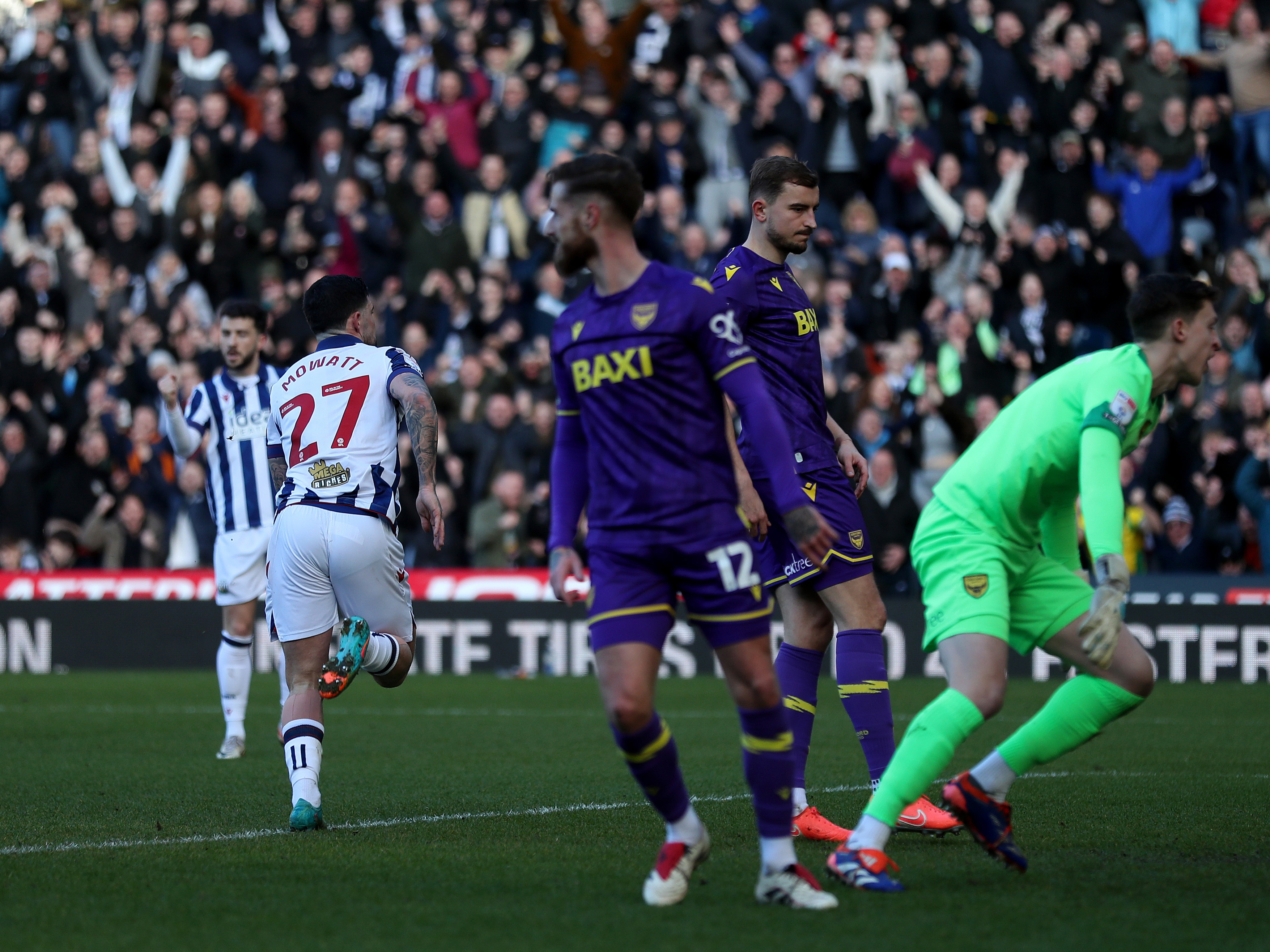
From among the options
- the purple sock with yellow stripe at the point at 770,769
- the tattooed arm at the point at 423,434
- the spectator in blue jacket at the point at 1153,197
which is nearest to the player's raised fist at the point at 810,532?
the purple sock with yellow stripe at the point at 770,769

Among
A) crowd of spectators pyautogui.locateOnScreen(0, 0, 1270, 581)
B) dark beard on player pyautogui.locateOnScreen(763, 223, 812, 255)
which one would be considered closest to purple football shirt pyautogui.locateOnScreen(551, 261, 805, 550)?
dark beard on player pyautogui.locateOnScreen(763, 223, 812, 255)

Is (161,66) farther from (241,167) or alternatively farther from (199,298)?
(199,298)

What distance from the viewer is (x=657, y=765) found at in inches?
209

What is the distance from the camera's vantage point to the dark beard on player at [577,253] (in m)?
5.30

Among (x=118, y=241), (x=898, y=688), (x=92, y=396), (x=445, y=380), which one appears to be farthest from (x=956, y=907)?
(x=118, y=241)

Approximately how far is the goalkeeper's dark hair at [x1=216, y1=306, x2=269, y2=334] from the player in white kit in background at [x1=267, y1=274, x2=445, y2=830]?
284 cm

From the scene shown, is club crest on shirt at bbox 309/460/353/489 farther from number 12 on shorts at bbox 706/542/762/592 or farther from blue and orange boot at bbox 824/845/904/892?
blue and orange boot at bbox 824/845/904/892

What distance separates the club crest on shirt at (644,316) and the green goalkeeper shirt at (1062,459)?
1406 millimetres

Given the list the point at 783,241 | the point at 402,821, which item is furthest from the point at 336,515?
the point at 783,241

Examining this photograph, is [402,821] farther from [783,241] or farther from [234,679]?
[234,679]

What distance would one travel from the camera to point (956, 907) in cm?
520

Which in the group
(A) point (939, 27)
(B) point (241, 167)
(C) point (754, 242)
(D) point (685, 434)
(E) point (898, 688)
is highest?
(A) point (939, 27)

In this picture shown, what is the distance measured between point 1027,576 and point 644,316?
5.61 feet

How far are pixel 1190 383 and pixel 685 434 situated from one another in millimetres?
1882
